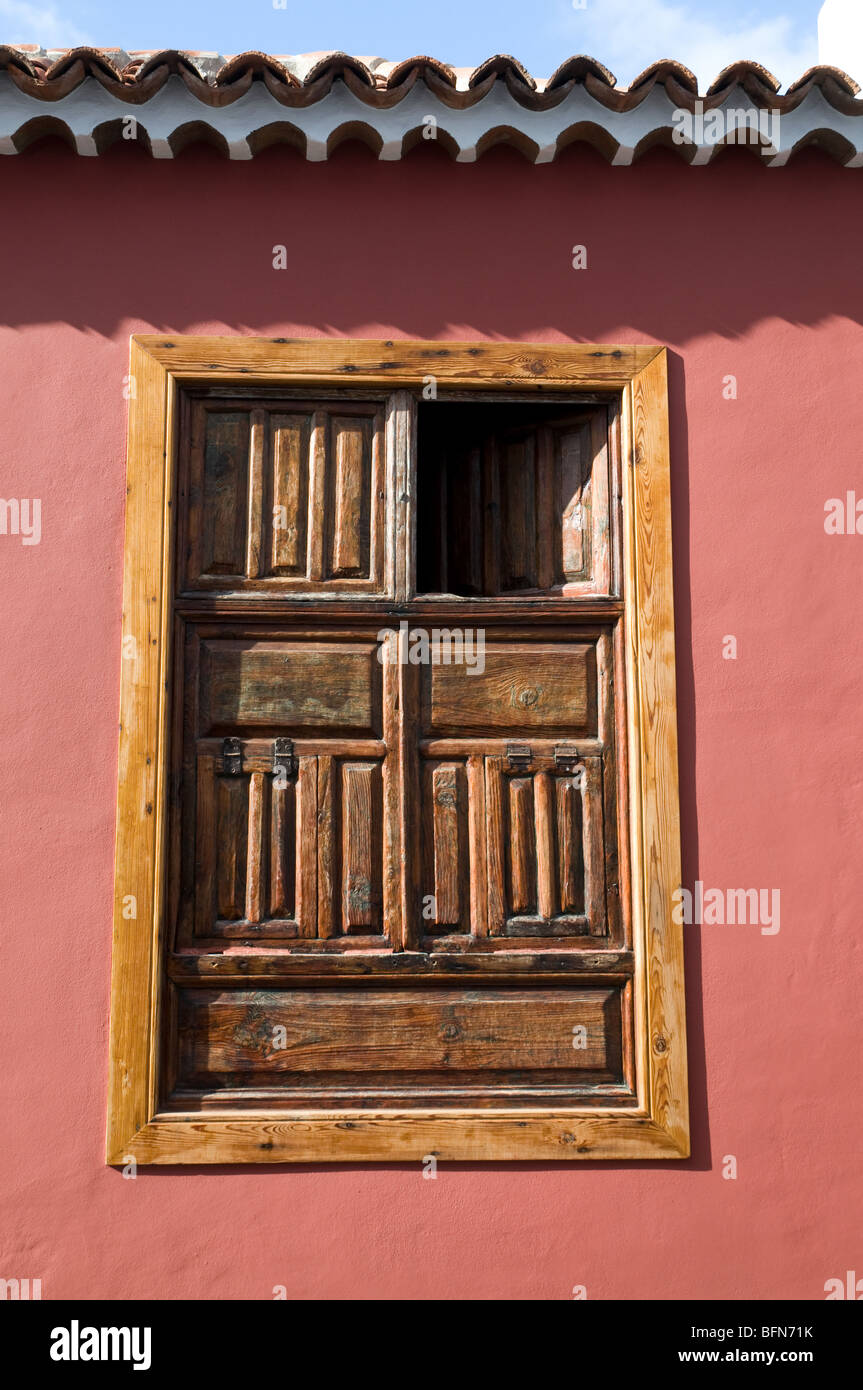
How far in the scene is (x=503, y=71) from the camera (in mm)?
3697

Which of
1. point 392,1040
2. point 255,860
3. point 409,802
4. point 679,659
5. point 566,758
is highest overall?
point 679,659

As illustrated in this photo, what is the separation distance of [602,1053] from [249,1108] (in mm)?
1204

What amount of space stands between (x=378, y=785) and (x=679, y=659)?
1.14 metres

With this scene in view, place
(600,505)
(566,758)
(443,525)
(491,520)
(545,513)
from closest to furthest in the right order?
(566,758), (600,505), (545,513), (491,520), (443,525)

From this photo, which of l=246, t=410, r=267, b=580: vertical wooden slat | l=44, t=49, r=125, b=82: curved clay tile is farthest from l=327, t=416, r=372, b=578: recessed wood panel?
l=44, t=49, r=125, b=82: curved clay tile

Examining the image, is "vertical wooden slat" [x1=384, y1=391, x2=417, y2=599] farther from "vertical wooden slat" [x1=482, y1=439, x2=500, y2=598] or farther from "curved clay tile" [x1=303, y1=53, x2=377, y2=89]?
"curved clay tile" [x1=303, y1=53, x2=377, y2=89]

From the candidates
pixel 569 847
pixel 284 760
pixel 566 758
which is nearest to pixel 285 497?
pixel 284 760

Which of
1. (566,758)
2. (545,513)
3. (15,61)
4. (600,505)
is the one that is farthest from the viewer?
(545,513)

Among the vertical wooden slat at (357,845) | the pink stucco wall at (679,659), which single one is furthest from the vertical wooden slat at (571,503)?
the vertical wooden slat at (357,845)

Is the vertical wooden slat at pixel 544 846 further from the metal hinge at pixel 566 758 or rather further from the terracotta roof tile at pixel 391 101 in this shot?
the terracotta roof tile at pixel 391 101

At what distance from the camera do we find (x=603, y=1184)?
11.9ft

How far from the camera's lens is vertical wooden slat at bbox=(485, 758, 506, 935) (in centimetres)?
375

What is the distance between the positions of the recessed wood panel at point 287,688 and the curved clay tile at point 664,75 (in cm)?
218

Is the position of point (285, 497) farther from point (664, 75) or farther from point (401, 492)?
point (664, 75)
